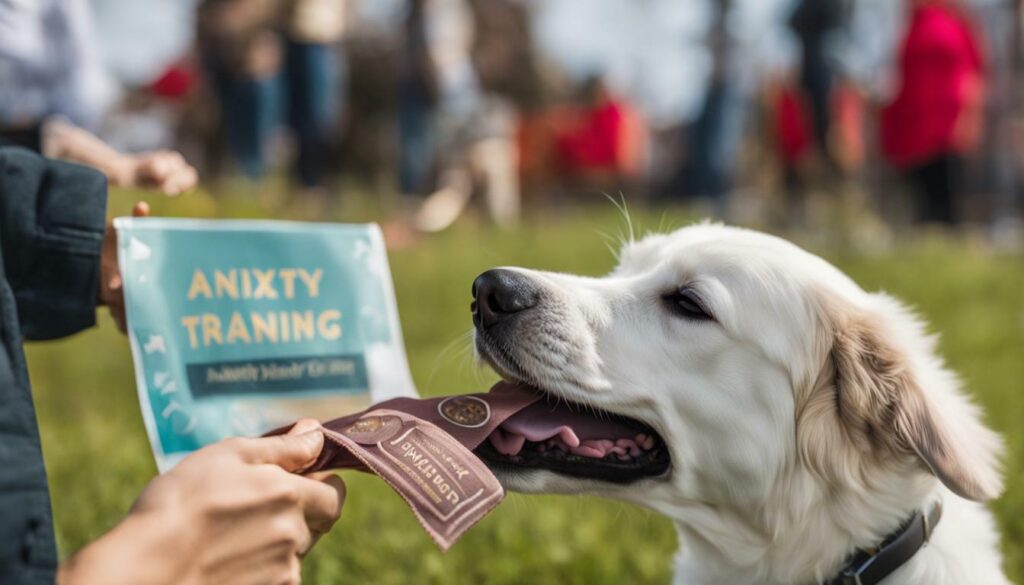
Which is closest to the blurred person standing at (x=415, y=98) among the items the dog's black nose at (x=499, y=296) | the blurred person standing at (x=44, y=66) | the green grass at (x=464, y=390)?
the green grass at (x=464, y=390)

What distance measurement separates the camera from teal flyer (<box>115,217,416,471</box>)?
2.15 metres

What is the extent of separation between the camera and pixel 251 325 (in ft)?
7.63

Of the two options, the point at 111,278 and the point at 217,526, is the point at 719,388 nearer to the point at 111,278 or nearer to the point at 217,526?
the point at 217,526

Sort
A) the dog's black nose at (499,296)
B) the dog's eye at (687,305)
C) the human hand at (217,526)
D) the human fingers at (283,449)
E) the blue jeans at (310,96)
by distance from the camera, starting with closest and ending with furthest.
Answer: the human hand at (217,526) < the human fingers at (283,449) < the dog's black nose at (499,296) < the dog's eye at (687,305) < the blue jeans at (310,96)

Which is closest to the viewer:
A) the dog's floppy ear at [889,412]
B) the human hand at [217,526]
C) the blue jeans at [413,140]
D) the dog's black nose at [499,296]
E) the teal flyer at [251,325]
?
the human hand at [217,526]

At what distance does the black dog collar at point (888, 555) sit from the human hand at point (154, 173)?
1958 millimetres

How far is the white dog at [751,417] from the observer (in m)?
2.22

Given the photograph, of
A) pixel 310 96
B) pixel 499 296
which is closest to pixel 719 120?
pixel 310 96

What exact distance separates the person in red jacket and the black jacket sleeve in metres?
8.39

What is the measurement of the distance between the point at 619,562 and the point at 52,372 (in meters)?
3.70

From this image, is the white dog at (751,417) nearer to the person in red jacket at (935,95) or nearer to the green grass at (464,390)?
the green grass at (464,390)

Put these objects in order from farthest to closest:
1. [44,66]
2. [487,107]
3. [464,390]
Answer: [487,107] < [464,390] < [44,66]

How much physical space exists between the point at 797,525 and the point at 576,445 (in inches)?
22.4

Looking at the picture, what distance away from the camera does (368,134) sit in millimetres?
26625
